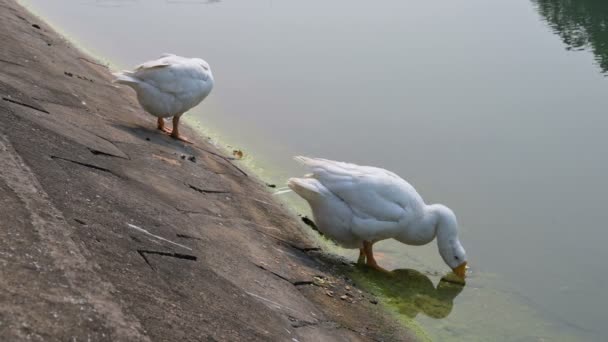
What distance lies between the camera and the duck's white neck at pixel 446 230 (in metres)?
6.75

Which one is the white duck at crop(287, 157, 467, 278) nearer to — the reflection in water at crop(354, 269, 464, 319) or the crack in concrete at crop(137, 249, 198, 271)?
the reflection in water at crop(354, 269, 464, 319)

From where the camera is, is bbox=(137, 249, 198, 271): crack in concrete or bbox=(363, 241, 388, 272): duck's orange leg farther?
bbox=(363, 241, 388, 272): duck's orange leg

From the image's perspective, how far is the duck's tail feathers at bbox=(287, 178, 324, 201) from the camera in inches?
259

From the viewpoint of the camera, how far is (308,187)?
659cm

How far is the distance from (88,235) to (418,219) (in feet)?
10.6

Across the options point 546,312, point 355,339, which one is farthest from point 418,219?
point 355,339

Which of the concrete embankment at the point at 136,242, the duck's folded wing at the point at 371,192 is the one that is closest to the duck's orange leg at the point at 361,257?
the concrete embankment at the point at 136,242

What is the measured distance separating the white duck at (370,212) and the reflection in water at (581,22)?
7.92 metres

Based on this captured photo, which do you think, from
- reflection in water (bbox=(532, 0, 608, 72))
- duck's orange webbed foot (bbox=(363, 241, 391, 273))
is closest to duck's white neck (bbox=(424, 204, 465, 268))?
duck's orange webbed foot (bbox=(363, 241, 391, 273))

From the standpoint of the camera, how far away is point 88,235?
423cm

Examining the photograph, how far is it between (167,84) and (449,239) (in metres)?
3.11

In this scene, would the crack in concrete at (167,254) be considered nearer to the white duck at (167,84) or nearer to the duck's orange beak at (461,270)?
the duck's orange beak at (461,270)

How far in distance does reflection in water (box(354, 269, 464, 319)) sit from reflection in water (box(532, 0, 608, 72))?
8035 millimetres

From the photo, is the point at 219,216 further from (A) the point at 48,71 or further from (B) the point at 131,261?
(A) the point at 48,71
